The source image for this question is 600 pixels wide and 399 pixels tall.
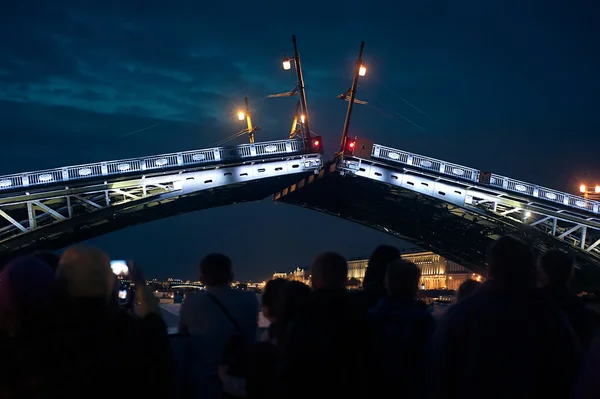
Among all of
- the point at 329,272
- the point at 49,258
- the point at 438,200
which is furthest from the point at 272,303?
the point at 438,200

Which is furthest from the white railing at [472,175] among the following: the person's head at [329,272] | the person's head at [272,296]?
the person's head at [329,272]

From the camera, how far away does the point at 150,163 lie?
3259 cm

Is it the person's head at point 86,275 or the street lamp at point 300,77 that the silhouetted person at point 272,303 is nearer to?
the person's head at point 86,275

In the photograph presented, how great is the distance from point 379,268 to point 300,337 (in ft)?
7.94

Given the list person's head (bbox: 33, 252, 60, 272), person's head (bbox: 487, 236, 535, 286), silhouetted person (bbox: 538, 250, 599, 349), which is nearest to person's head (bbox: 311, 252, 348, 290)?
person's head (bbox: 487, 236, 535, 286)

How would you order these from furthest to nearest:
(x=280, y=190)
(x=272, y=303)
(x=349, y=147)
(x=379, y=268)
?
(x=280, y=190), (x=349, y=147), (x=379, y=268), (x=272, y=303)

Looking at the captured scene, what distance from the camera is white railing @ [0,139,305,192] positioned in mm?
31750

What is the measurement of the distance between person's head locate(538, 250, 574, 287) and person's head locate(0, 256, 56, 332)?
370cm

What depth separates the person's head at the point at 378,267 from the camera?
6.08 meters

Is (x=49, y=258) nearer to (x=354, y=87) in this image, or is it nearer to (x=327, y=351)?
(x=327, y=351)

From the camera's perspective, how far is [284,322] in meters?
4.23

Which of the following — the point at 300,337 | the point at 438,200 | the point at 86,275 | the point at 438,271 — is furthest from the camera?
the point at 438,271

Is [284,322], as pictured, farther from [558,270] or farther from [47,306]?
[558,270]

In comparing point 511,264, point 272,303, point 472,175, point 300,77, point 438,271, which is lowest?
point 438,271
